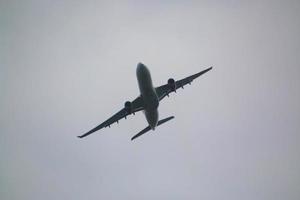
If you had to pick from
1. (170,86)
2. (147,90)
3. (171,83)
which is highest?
(171,83)

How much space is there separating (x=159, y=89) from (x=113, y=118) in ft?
30.9

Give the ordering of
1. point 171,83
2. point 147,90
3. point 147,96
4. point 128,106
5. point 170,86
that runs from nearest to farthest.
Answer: point 147,90, point 147,96, point 171,83, point 170,86, point 128,106

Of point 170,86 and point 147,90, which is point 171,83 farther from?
point 147,90

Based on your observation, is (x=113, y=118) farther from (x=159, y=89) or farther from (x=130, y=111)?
(x=159, y=89)

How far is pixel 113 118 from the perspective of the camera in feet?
225

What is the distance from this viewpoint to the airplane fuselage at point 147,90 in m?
60.4

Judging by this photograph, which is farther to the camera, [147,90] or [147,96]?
[147,96]

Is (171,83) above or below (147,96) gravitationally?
above

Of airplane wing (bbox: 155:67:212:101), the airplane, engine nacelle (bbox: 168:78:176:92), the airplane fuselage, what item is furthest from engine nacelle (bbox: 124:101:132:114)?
engine nacelle (bbox: 168:78:176:92)

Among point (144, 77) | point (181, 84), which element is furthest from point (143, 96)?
point (181, 84)

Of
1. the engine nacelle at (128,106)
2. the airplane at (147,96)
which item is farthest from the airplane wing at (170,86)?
the engine nacelle at (128,106)

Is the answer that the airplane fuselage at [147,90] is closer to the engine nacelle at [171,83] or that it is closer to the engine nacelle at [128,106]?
the engine nacelle at [128,106]

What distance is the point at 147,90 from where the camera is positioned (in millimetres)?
60719

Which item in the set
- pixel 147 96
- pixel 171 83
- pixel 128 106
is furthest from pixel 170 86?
pixel 128 106
